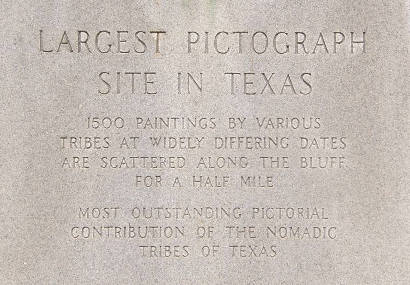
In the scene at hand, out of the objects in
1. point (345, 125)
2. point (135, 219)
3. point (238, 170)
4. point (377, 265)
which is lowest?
point (377, 265)

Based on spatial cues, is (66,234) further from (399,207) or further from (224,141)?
(399,207)

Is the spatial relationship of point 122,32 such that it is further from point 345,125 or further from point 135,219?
point 345,125

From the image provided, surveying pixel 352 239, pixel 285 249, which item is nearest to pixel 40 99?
pixel 285 249

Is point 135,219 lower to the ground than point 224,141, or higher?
lower

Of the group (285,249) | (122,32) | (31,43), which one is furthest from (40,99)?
(285,249)

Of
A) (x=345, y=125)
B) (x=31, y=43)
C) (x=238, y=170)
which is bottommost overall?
(x=238, y=170)

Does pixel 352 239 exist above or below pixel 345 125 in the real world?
below
